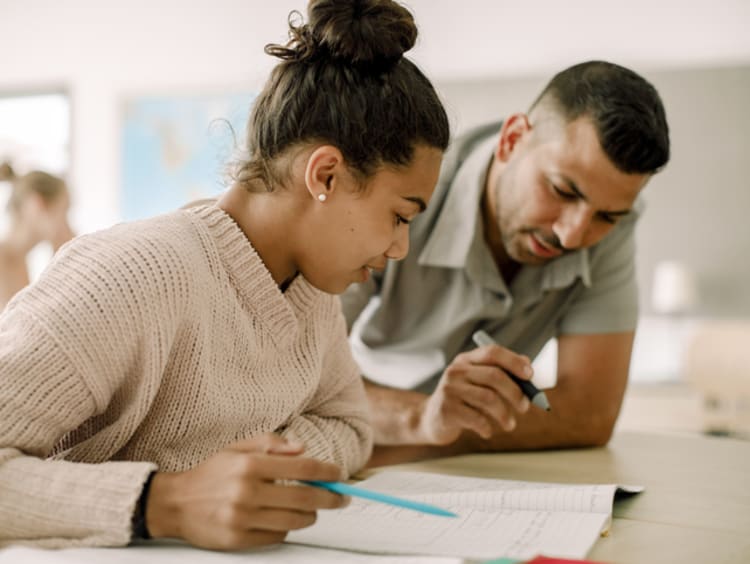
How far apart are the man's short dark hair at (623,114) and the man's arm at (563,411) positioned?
0.36 meters

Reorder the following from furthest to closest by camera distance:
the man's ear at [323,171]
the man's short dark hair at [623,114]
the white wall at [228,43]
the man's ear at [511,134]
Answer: the white wall at [228,43] → the man's ear at [511,134] → the man's short dark hair at [623,114] → the man's ear at [323,171]

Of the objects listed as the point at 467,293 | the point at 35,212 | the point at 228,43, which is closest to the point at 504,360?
the point at 467,293

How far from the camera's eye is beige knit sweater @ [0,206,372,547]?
28.5 inches

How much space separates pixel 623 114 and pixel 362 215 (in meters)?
0.58

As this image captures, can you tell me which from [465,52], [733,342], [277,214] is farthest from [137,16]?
[277,214]

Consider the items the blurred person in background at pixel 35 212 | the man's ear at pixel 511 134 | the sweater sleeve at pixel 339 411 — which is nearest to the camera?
the sweater sleeve at pixel 339 411

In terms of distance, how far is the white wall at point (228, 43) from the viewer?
4.00 m

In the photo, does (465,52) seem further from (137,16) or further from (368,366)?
(368,366)

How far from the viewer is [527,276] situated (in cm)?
162

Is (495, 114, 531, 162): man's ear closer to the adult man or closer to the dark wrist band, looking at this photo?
the adult man

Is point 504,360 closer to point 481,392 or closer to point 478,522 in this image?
point 481,392

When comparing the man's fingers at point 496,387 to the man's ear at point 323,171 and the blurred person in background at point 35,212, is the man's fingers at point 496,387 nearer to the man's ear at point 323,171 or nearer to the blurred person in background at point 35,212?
the man's ear at point 323,171

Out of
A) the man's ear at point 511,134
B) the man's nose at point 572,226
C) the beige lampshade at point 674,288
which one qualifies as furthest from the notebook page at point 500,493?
the beige lampshade at point 674,288

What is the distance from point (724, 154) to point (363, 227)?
3408 millimetres
